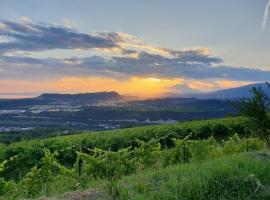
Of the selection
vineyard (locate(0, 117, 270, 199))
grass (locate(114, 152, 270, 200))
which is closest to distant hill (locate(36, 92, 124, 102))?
vineyard (locate(0, 117, 270, 199))

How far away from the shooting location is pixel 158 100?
14750 centimetres

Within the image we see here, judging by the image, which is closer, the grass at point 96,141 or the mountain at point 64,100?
the grass at point 96,141

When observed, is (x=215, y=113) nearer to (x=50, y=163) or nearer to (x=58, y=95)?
(x=58, y=95)

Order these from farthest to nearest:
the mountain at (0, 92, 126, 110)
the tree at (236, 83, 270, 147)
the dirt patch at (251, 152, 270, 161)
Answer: the mountain at (0, 92, 126, 110), the tree at (236, 83, 270, 147), the dirt patch at (251, 152, 270, 161)

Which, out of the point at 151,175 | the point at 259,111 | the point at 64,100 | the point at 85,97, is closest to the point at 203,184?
the point at 151,175

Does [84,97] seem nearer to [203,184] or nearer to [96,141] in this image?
[96,141]

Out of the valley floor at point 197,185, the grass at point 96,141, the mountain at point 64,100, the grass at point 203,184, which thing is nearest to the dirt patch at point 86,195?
the valley floor at point 197,185

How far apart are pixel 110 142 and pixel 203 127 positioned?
337 inches

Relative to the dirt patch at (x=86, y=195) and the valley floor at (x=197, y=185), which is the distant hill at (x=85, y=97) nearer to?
the valley floor at (x=197, y=185)

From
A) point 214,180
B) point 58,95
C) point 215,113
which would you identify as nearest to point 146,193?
point 214,180

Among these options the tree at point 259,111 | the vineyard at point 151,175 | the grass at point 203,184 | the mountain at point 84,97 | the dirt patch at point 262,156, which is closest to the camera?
the grass at point 203,184

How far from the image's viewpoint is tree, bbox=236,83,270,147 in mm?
14688

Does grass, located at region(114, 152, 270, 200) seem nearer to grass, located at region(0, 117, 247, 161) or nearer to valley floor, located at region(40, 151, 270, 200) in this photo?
valley floor, located at region(40, 151, 270, 200)

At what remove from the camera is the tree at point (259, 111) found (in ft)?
48.2
